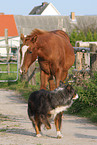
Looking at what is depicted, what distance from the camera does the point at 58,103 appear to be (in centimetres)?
618

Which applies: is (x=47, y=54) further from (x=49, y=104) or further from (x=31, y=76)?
(x=31, y=76)

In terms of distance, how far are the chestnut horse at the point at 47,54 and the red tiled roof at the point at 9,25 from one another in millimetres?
47100

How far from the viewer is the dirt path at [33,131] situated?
613cm

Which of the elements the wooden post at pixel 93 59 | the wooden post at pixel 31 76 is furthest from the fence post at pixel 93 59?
the wooden post at pixel 31 76

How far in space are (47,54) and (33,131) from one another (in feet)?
5.26

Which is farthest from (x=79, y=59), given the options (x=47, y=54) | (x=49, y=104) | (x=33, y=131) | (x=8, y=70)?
(x=8, y=70)

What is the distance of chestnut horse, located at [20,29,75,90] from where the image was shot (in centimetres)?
715

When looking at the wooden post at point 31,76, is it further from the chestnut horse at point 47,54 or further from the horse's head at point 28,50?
the horse's head at point 28,50

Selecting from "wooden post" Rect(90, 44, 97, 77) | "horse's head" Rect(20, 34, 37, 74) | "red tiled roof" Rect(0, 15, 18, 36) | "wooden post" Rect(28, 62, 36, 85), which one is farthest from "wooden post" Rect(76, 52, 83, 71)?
"red tiled roof" Rect(0, 15, 18, 36)

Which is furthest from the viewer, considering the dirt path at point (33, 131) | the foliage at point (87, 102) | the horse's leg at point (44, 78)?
the foliage at point (87, 102)

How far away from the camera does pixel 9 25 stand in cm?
5900

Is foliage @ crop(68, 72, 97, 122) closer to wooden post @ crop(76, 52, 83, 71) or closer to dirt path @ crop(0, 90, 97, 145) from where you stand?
dirt path @ crop(0, 90, 97, 145)

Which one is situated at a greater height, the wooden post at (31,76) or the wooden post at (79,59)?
the wooden post at (79,59)

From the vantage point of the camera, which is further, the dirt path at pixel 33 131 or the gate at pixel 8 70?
the gate at pixel 8 70
